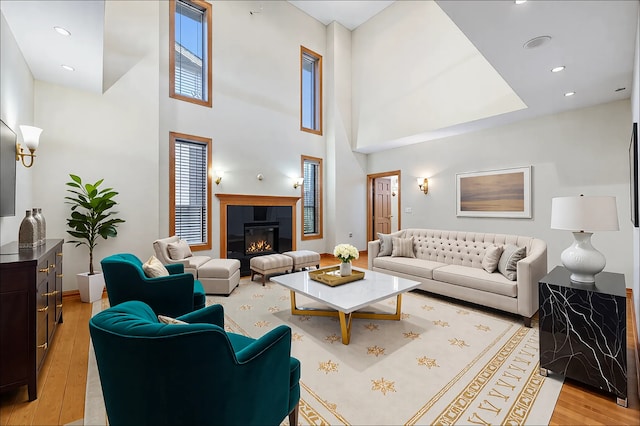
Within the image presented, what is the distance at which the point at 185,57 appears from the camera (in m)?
5.23

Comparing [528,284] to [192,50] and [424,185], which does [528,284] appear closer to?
[424,185]

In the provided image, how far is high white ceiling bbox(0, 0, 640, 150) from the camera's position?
2.21 meters

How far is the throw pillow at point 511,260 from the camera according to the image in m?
3.29

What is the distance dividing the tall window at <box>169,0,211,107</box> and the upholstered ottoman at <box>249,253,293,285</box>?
9.85 feet

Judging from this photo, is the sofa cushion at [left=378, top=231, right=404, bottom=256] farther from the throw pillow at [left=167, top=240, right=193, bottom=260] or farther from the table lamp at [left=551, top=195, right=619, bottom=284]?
the throw pillow at [left=167, top=240, right=193, bottom=260]

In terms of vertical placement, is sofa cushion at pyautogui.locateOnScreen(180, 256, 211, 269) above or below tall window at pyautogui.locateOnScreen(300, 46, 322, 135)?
below

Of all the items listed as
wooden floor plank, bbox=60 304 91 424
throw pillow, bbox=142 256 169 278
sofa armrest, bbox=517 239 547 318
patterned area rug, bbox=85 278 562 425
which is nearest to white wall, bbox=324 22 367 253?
patterned area rug, bbox=85 278 562 425

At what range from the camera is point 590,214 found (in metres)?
2.01

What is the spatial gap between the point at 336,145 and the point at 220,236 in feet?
11.2

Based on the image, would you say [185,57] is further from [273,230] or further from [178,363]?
[178,363]

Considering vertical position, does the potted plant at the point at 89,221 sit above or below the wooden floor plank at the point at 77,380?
above

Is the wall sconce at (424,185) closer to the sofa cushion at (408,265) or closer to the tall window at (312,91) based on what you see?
the sofa cushion at (408,265)

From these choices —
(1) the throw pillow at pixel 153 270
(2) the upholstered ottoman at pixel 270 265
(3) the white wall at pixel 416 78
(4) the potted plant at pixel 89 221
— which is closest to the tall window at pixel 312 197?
(3) the white wall at pixel 416 78

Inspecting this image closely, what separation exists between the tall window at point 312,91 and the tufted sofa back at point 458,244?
377cm
